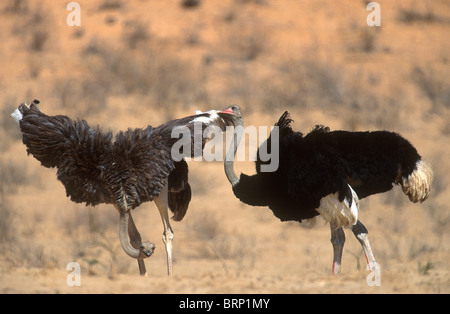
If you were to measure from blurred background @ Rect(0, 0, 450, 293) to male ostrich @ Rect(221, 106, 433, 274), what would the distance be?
0.61 metres

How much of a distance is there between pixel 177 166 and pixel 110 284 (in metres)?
1.43

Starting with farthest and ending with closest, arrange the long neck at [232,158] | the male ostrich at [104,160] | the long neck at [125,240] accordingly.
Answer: the long neck at [232,158]
the male ostrich at [104,160]
the long neck at [125,240]

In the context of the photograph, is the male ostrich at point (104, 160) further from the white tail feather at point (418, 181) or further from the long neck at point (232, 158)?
the white tail feather at point (418, 181)

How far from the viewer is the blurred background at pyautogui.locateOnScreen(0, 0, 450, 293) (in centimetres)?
757

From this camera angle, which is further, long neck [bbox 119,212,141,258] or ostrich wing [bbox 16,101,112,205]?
ostrich wing [bbox 16,101,112,205]

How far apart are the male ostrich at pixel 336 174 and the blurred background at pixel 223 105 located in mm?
610

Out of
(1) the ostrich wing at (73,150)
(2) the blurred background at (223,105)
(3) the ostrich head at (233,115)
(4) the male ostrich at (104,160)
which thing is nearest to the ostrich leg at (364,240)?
(2) the blurred background at (223,105)

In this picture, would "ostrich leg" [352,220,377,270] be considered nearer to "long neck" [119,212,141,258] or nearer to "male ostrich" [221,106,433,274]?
"male ostrich" [221,106,433,274]

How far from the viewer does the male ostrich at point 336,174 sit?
652cm

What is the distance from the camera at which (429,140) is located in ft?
A: 39.5

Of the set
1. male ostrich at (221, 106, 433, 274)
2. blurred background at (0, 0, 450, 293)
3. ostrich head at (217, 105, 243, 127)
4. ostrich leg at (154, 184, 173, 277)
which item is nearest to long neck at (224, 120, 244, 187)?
ostrich head at (217, 105, 243, 127)

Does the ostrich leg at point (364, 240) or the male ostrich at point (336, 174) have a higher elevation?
the male ostrich at point (336, 174)

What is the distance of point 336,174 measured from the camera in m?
6.51

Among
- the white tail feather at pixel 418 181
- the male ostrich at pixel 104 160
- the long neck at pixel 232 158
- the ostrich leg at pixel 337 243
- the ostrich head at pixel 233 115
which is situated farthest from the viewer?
the ostrich head at pixel 233 115
